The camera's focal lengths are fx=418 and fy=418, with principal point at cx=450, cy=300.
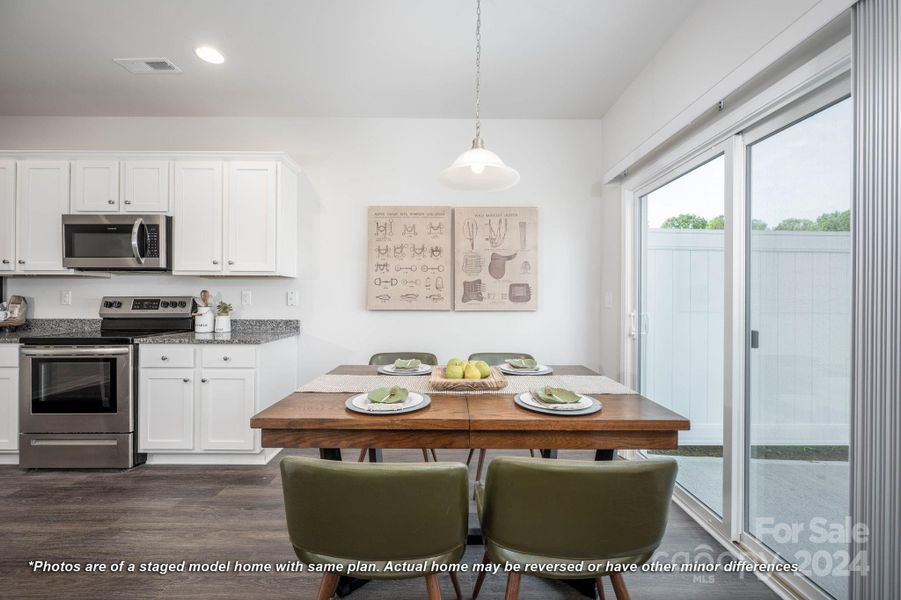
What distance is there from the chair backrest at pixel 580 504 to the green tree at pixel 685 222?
1.71 meters

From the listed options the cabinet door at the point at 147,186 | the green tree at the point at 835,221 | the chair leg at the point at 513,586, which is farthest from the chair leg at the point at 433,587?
the cabinet door at the point at 147,186

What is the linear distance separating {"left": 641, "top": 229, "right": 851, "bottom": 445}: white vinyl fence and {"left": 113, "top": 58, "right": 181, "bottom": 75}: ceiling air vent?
3400mm

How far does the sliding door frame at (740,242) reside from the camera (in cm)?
153

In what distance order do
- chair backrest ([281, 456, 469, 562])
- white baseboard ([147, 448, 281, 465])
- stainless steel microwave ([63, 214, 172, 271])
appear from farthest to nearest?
→ 1. stainless steel microwave ([63, 214, 172, 271])
2. white baseboard ([147, 448, 281, 465])
3. chair backrest ([281, 456, 469, 562])

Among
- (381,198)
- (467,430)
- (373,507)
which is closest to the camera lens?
(373,507)

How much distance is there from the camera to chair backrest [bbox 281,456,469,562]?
1.04 meters

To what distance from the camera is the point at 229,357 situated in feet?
9.43

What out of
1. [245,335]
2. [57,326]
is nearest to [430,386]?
[245,335]

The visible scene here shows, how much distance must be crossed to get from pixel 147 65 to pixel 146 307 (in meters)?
1.77

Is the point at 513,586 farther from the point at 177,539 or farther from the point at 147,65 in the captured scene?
the point at 147,65

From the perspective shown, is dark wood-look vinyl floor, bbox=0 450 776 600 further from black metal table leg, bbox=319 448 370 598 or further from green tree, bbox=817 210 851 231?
green tree, bbox=817 210 851 231

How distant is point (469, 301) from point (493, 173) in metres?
1.58

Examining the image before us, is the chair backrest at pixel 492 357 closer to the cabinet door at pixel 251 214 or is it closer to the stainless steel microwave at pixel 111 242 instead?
the cabinet door at pixel 251 214

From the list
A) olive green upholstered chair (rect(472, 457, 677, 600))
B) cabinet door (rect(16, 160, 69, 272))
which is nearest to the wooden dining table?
olive green upholstered chair (rect(472, 457, 677, 600))
